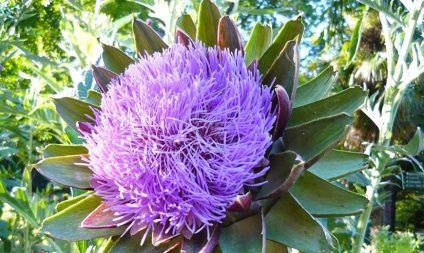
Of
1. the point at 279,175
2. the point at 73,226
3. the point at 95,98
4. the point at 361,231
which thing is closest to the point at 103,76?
the point at 95,98

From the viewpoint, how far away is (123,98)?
0.76 m

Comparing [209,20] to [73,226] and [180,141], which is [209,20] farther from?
[73,226]

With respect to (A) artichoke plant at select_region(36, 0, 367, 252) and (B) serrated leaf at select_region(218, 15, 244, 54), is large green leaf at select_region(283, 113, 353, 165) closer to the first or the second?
(A) artichoke plant at select_region(36, 0, 367, 252)

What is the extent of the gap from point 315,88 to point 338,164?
0.47 ft

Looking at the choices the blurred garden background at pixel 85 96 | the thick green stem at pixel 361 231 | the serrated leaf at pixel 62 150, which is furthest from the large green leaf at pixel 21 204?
the thick green stem at pixel 361 231

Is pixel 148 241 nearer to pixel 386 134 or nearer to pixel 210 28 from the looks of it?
pixel 210 28

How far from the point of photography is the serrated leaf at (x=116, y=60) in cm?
88

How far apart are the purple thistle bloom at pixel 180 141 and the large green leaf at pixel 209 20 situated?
79 mm

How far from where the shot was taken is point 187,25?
88 cm

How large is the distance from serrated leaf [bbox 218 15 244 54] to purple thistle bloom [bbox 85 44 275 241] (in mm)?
30

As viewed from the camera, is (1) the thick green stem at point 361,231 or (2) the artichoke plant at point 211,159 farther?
(1) the thick green stem at point 361,231

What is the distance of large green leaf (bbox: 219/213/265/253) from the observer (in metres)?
0.67

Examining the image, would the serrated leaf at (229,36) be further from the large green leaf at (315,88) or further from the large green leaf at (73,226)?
the large green leaf at (73,226)

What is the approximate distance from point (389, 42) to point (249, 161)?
1.18 metres
